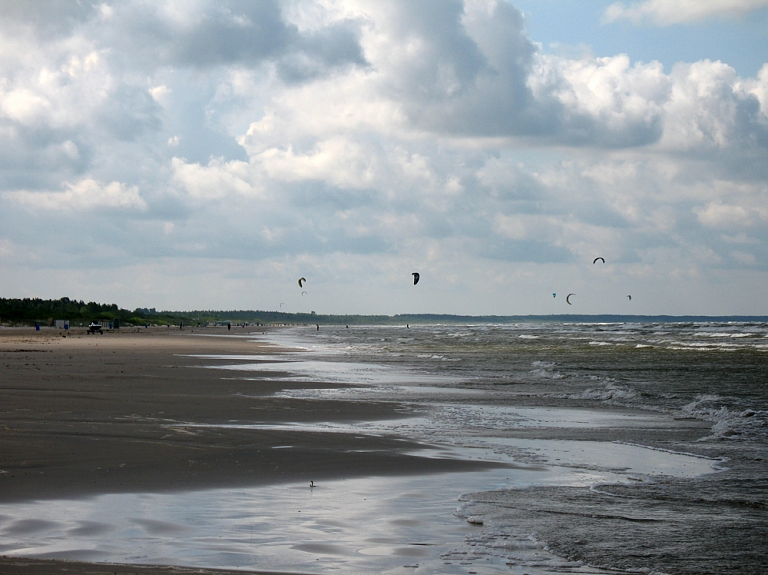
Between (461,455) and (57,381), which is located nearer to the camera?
(461,455)

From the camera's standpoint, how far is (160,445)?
12.3 m

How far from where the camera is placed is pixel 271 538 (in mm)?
7211

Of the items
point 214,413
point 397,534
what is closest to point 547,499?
point 397,534

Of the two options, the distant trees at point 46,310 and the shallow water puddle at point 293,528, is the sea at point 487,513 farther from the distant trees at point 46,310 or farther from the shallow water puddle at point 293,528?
the distant trees at point 46,310

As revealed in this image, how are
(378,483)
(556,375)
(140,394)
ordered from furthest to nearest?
(556,375)
(140,394)
(378,483)

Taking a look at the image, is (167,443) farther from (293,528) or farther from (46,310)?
(46,310)

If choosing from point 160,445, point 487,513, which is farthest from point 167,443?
point 487,513

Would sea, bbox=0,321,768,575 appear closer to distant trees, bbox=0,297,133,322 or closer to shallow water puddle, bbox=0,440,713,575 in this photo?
shallow water puddle, bbox=0,440,713,575

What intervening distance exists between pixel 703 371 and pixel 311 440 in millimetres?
22869

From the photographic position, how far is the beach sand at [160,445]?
9.46 m

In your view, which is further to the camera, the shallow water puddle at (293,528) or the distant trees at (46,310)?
the distant trees at (46,310)

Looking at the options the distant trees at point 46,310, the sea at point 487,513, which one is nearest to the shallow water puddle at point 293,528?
the sea at point 487,513

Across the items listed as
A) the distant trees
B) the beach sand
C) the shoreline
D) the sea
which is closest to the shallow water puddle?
the sea

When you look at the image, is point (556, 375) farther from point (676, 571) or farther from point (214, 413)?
point (676, 571)
